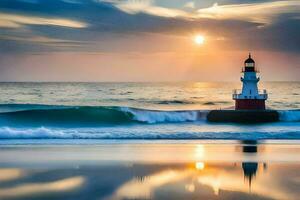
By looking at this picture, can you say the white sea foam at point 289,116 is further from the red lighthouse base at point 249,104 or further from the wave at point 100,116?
the red lighthouse base at point 249,104

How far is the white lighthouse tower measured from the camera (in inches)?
1069

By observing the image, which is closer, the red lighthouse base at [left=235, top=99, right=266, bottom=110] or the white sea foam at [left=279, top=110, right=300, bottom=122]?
the red lighthouse base at [left=235, top=99, right=266, bottom=110]

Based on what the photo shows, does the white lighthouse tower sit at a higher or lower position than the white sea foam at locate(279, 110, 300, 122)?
higher

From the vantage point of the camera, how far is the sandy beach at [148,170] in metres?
9.95

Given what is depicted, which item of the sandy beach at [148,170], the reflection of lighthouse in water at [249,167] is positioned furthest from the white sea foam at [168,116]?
the reflection of lighthouse in water at [249,167]

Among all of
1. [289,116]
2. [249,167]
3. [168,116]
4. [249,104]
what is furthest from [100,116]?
[249,167]

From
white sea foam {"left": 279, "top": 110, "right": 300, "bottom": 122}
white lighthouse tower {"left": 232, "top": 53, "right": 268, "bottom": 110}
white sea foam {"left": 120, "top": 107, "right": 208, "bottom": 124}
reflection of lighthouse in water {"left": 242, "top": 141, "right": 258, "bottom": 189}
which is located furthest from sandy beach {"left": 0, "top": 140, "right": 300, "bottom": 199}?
white sea foam {"left": 279, "top": 110, "right": 300, "bottom": 122}

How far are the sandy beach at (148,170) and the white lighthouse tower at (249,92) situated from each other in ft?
31.1

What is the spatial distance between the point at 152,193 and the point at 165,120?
19579 mm

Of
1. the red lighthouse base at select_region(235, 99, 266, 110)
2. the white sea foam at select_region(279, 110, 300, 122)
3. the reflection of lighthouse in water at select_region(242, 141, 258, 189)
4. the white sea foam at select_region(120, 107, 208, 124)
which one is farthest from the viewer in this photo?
the white sea foam at select_region(279, 110, 300, 122)

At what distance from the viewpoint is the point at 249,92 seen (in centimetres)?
2748

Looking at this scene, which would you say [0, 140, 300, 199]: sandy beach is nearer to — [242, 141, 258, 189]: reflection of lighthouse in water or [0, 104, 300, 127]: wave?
[242, 141, 258, 189]: reflection of lighthouse in water

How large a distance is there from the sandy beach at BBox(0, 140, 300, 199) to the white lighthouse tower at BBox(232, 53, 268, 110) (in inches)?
373

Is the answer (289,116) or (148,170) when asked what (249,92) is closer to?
(289,116)
